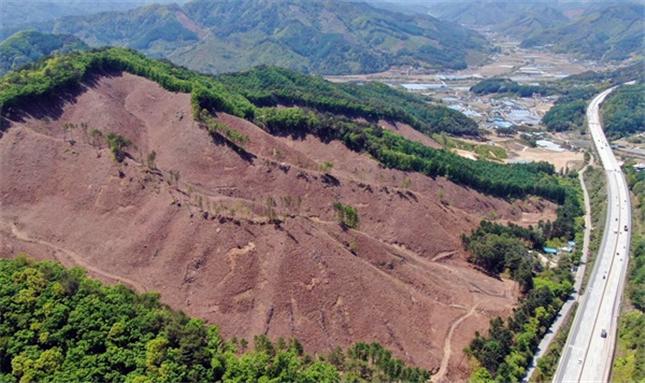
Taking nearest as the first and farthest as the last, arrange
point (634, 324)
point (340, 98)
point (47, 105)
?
1. point (634, 324)
2. point (47, 105)
3. point (340, 98)

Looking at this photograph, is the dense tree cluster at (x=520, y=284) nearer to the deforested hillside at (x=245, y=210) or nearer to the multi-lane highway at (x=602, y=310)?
the deforested hillside at (x=245, y=210)

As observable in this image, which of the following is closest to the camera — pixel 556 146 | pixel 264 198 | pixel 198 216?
pixel 198 216

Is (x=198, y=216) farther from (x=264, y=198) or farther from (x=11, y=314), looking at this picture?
(x=11, y=314)

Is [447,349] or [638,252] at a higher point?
[638,252]

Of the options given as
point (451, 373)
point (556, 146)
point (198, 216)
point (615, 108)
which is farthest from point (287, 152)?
point (615, 108)

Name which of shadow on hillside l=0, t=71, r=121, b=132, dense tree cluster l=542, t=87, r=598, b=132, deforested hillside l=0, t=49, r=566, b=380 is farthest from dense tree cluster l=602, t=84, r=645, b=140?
shadow on hillside l=0, t=71, r=121, b=132

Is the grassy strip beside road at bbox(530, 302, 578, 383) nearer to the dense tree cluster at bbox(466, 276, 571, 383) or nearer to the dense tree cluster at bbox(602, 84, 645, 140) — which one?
the dense tree cluster at bbox(466, 276, 571, 383)

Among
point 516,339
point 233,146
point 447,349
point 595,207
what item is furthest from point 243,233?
point 595,207

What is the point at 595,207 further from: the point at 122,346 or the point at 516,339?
the point at 122,346
